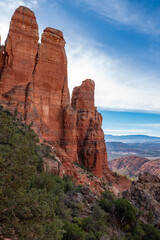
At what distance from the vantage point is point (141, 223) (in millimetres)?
13438

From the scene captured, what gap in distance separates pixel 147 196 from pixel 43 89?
22.7m

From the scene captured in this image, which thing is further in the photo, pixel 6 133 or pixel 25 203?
pixel 6 133

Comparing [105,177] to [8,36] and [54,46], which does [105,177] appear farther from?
[8,36]

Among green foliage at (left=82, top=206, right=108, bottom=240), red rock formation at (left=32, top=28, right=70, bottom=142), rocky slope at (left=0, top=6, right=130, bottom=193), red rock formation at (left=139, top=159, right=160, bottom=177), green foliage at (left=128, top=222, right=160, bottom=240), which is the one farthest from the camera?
red rock formation at (left=139, top=159, right=160, bottom=177)

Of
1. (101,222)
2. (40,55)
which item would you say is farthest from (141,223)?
(40,55)

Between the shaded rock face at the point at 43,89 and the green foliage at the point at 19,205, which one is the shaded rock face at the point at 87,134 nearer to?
the shaded rock face at the point at 43,89

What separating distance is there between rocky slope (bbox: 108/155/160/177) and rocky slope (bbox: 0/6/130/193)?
84.9 m

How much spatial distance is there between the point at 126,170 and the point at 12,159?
12542cm

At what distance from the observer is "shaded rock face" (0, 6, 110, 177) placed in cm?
2430

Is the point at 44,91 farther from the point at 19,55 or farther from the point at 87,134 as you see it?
the point at 87,134

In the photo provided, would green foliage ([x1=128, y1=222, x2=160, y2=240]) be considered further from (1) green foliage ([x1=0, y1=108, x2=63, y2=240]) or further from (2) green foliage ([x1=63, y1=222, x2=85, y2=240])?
(1) green foliage ([x1=0, y1=108, x2=63, y2=240])

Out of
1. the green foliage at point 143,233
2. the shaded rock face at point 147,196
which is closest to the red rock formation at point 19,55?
the shaded rock face at point 147,196

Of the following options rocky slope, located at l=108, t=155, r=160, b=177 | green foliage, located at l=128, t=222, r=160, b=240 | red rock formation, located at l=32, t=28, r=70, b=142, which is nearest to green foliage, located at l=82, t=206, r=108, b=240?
green foliage, located at l=128, t=222, r=160, b=240

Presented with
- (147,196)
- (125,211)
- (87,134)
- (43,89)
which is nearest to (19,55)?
(43,89)
